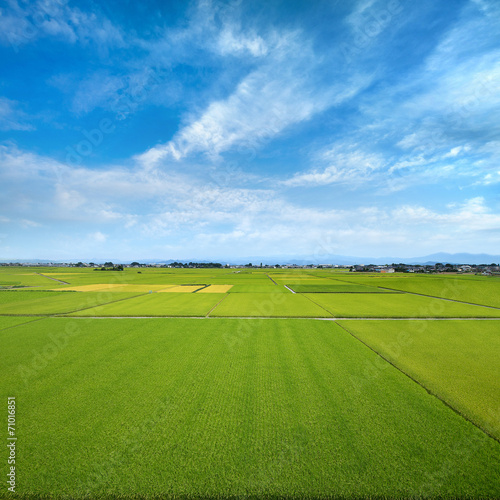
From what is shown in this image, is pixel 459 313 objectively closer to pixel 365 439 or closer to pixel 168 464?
pixel 365 439

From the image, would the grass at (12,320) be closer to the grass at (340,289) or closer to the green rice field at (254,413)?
the green rice field at (254,413)

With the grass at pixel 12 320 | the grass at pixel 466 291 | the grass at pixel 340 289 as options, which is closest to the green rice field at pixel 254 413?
the grass at pixel 12 320

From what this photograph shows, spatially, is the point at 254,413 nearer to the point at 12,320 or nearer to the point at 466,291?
the point at 12,320

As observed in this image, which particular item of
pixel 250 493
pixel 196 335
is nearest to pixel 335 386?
pixel 250 493

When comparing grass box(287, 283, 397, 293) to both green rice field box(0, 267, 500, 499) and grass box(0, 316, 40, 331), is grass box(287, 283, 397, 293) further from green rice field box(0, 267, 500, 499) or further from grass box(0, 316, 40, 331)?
grass box(0, 316, 40, 331)

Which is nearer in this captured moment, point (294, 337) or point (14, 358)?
point (14, 358)

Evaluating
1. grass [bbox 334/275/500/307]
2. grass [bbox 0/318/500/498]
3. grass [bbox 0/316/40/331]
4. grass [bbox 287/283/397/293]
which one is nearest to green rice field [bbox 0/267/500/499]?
grass [bbox 0/318/500/498]

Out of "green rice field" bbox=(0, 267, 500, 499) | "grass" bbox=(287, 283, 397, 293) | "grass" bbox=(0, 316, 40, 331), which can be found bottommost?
"grass" bbox=(287, 283, 397, 293)
